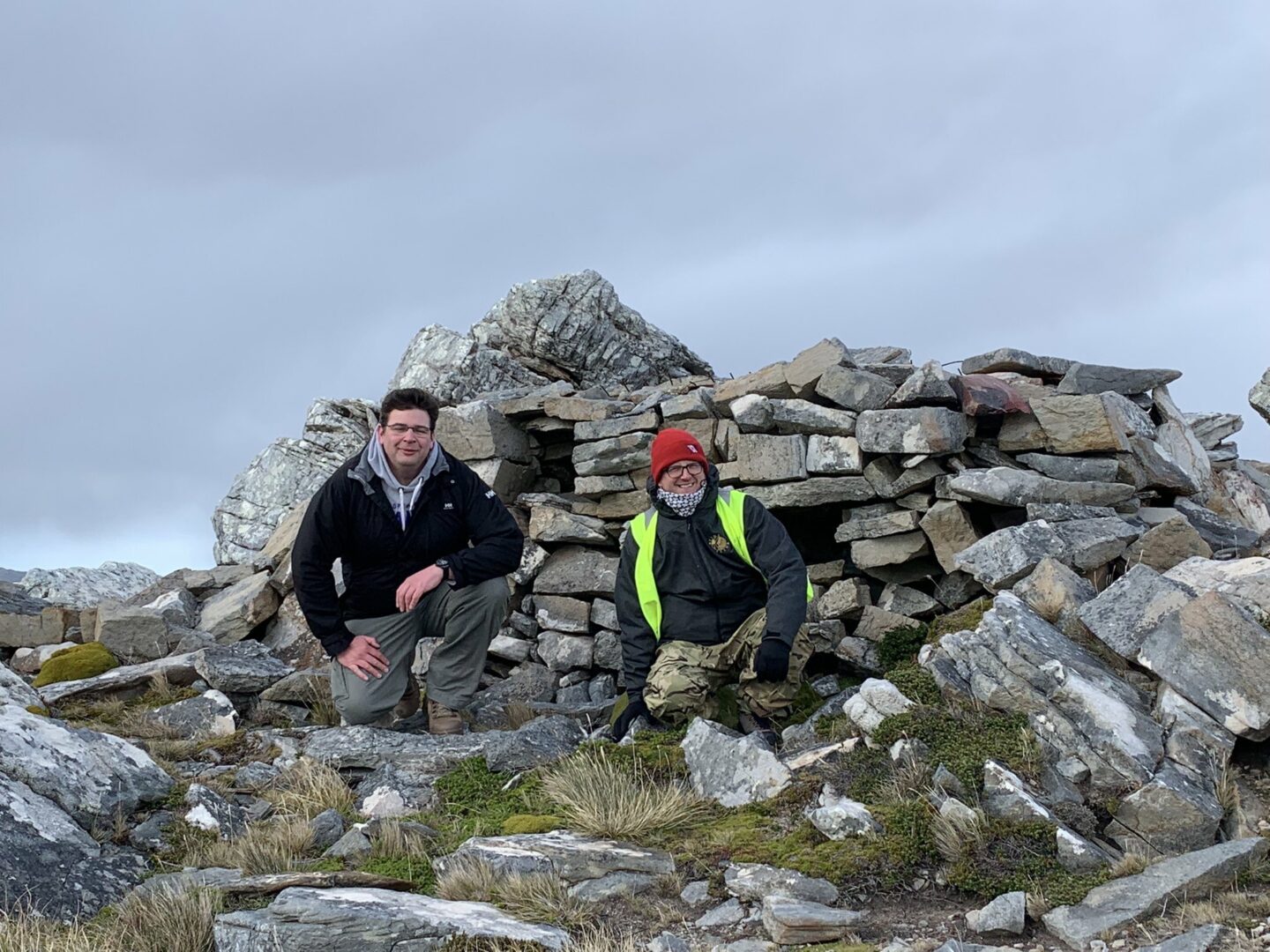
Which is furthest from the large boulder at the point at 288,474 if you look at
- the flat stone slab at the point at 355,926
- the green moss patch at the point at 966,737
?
the flat stone slab at the point at 355,926

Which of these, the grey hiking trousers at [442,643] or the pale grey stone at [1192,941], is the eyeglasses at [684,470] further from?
the pale grey stone at [1192,941]

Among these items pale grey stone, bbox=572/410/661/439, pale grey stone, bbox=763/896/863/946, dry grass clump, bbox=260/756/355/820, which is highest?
pale grey stone, bbox=572/410/661/439

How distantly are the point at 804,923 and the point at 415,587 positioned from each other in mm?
4335

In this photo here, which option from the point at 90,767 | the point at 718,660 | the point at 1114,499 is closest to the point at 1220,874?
the point at 718,660

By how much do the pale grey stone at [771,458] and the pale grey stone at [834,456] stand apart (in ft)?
0.33

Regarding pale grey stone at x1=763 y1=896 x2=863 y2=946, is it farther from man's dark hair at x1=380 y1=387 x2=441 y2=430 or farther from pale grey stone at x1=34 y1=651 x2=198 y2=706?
pale grey stone at x1=34 y1=651 x2=198 y2=706

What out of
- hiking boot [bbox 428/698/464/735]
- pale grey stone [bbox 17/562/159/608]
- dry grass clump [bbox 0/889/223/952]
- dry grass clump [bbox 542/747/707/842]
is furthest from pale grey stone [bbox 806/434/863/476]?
pale grey stone [bbox 17/562/159/608]

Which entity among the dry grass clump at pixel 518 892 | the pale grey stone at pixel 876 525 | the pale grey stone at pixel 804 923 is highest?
the pale grey stone at pixel 876 525

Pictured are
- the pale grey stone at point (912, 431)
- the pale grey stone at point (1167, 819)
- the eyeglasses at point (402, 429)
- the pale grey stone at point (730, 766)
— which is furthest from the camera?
the pale grey stone at point (912, 431)

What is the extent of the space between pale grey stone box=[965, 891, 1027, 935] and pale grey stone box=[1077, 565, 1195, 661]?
2.36 m

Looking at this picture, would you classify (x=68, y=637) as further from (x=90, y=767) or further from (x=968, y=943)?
(x=968, y=943)

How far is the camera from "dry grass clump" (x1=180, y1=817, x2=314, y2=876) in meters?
6.06

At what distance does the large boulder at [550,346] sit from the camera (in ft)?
50.4

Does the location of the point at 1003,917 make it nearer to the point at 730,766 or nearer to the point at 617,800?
the point at 730,766
